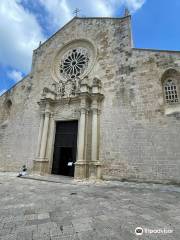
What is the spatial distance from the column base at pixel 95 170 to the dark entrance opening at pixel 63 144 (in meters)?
1.50

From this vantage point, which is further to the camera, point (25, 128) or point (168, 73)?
point (25, 128)

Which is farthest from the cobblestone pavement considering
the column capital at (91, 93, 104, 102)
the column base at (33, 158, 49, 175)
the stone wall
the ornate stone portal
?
the column capital at (91, 93, 104, 102)

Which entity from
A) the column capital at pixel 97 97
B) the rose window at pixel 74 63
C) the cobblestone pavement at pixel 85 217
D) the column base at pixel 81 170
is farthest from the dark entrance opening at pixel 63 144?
the cobblestone pavement at pixel 85 217

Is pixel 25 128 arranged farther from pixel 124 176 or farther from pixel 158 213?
pixel 158 213

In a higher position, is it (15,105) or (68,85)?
(68,85)

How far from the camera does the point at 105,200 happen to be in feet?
13.9

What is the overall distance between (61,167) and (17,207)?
20.6ft

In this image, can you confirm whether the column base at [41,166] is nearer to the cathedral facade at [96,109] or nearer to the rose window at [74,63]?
the cathedral facade at [96,109]

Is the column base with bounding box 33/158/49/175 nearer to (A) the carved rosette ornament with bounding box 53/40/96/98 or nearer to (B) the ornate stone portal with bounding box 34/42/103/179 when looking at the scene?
(B) the ornate stone portal with bounding box 34/42/103/179

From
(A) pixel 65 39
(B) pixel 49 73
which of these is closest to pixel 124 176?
(B) pixel 49 73

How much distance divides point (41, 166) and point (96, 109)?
4.57 meters

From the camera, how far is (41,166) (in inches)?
353

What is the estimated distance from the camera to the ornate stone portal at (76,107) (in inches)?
320

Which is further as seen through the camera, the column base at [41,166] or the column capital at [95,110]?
the column base at [41,166]
